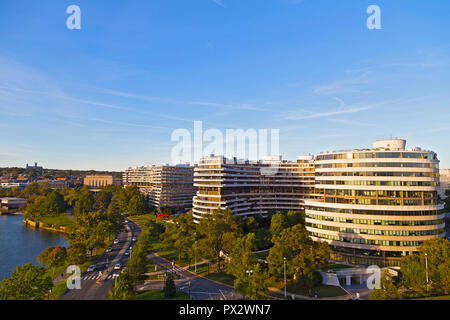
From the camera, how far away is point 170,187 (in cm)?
15675

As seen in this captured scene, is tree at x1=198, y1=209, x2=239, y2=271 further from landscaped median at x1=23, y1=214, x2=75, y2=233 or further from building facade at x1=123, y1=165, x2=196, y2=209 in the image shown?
landscaped median at x1=23, y1=214, x2=75, y2=233

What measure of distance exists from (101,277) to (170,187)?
10086 cm

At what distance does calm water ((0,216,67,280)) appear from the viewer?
7269cm

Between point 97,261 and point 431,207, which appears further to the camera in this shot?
point 97,261

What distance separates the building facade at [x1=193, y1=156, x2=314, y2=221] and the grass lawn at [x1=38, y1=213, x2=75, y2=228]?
67.2 metres

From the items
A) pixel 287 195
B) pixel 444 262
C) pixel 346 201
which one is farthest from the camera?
pixel 287 195

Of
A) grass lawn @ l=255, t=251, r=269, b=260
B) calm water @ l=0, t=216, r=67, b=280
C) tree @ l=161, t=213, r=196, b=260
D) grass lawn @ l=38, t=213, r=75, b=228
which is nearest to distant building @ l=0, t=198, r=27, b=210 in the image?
calm water @ l=0, t=216, r=67, b=280

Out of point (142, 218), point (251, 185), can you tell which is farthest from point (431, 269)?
point (142, 218)
